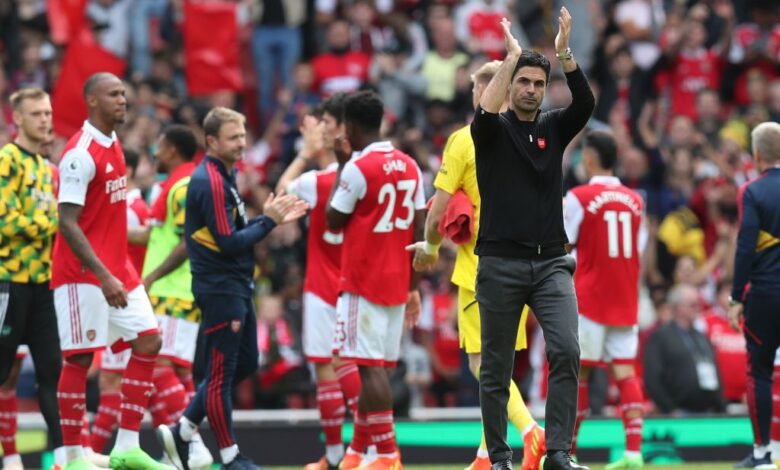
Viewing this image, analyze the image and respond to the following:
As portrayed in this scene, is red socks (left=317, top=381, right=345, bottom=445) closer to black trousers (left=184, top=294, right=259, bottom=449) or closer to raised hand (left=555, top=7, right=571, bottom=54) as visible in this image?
black trousers (left=184, top=294, right=259, bottom=449)

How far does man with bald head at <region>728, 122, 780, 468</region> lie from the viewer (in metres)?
12.7

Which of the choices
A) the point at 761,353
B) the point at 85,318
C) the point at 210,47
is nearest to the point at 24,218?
the point at 85,318

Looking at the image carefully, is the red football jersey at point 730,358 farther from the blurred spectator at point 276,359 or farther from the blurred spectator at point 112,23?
the blurred spectator at point 112,23

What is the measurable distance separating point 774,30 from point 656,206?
15.6ft

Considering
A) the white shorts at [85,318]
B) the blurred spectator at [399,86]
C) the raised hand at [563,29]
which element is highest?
the blurred spectator at [399,86]

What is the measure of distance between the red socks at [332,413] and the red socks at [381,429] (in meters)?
1.18

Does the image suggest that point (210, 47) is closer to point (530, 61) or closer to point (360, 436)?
point (360, 436)

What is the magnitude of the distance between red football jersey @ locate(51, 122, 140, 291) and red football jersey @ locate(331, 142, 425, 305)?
5.66 feet

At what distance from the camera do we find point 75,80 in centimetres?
2097

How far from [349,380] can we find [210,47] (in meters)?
10.2

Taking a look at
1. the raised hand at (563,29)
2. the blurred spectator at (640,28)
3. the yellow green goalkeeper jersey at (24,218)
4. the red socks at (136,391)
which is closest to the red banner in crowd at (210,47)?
the blurred spectator at (640,28)

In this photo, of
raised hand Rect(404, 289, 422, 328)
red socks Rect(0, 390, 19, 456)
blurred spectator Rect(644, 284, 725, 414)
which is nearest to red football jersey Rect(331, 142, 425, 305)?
raised hand Rect(404, 289, 422, 328)

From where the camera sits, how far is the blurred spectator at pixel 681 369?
1733cm

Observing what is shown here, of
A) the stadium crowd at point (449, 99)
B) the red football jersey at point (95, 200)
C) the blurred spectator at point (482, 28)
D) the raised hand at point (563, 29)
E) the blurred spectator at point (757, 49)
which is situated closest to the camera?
the raised hand at point (563, 29)
